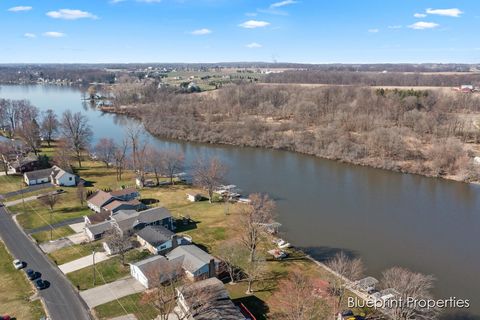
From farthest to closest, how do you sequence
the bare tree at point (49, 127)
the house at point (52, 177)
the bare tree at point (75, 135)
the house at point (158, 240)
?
the bare tree at point (49, 127), the bare tree at point (75, 135), the house at point (52, 177), the house at point (158, 240)

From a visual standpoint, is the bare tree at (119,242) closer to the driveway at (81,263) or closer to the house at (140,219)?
the driveway at (81,263)

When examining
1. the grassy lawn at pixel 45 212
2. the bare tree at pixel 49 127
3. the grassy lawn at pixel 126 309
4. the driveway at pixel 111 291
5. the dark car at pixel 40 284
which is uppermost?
the bare tree at pixel 49 127

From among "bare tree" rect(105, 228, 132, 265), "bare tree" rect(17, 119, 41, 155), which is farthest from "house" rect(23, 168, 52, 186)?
"bare tree" rect(105, 228, 132, 265)

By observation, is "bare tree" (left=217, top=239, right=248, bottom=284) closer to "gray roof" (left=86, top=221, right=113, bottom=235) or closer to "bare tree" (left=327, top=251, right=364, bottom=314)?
"bare tree" (left=327, top=251, right=364, bottom=314)

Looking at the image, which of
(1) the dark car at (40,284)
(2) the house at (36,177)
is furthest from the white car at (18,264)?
(2) the house at (36,177)

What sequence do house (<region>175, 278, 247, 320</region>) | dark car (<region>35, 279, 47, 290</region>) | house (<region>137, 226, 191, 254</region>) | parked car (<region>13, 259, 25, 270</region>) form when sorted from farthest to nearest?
house (<region>137, 226, 191, 254</region>) → parked car (<region>13, 259, 25, 270</region>) → dark car (<region>35, 279, 47, 290</region>) → house (<region>175, 278, 247, 320</region>)

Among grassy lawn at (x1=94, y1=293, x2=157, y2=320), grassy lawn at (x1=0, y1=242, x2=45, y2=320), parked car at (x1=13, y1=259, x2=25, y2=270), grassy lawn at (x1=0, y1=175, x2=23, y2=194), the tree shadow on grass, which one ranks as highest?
grassy lawn at (x1=0, y1=175, x2=23, y2=194)
